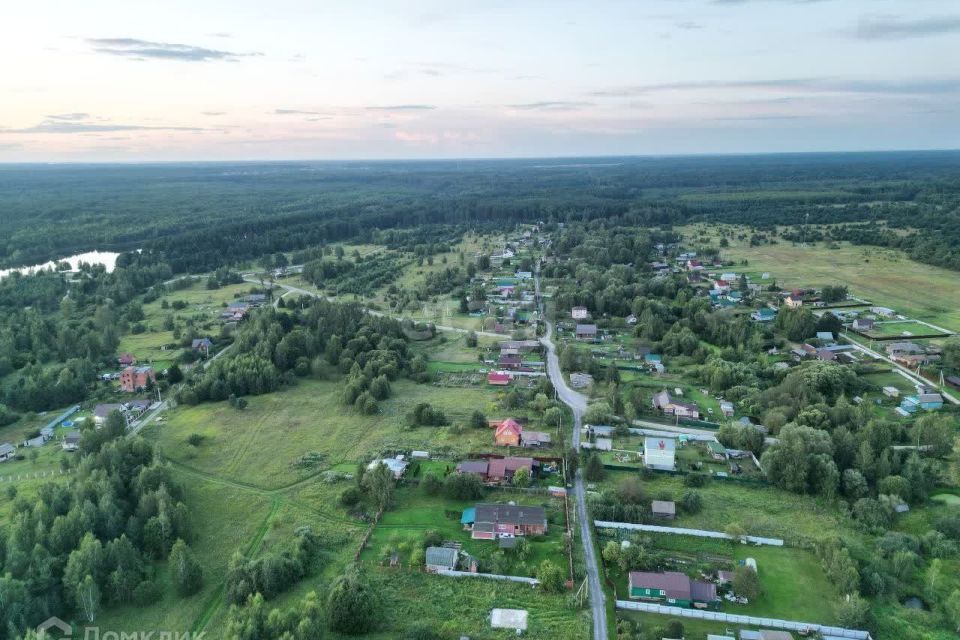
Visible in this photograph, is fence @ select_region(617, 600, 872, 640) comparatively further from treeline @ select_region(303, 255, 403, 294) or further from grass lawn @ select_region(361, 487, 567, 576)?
treeline @ select_region(303, 255, 403, 294)

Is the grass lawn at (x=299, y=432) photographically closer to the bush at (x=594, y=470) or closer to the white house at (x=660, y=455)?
the bush at (x=594, y=470)

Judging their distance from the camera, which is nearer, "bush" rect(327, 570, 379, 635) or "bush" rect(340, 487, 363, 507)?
"bush" rect(327, 570, 379, 635)

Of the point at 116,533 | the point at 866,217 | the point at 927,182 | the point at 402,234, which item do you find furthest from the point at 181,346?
the point at 927,182

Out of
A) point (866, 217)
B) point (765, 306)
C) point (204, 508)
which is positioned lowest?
point (204, 508)

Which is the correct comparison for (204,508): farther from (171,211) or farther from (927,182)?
(927,182)

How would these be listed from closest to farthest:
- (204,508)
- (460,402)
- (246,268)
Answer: (204,508) < (460,402) < (246,268)

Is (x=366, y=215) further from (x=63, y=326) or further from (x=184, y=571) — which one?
(x=184, y=571)

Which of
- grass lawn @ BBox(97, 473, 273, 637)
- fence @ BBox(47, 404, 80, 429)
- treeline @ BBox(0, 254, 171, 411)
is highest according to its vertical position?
treeline @ BBox(0, 254, 171, 411)

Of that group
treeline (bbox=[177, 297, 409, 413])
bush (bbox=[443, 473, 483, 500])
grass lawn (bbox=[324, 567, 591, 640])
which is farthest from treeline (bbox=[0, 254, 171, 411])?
grass lawn (bbox=[324, 567, 591, 640])
